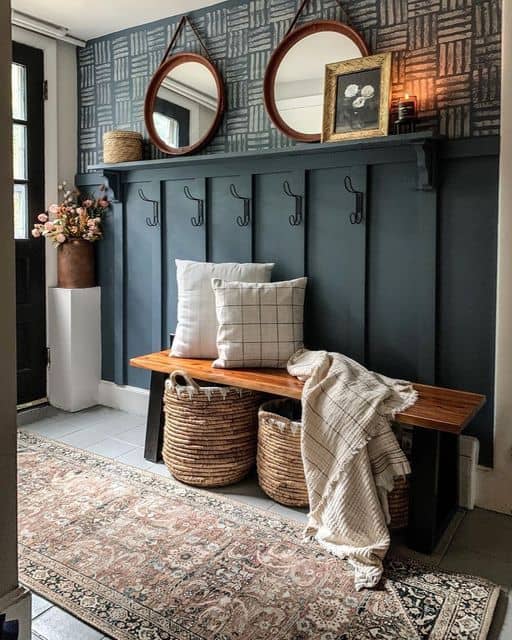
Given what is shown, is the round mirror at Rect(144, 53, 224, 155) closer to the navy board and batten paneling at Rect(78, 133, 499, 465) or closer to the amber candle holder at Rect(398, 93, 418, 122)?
the navy board and batten paneling at Rect(78, 133, 499, 465)

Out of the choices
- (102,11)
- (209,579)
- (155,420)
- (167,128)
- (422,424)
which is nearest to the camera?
(209,579)

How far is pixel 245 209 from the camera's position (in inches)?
124

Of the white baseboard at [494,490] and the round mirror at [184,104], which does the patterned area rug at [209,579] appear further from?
the round mirror at [184,104]

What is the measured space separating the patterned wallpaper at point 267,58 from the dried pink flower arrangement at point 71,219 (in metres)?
0.27

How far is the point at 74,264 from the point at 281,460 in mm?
1975

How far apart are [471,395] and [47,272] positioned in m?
2.64

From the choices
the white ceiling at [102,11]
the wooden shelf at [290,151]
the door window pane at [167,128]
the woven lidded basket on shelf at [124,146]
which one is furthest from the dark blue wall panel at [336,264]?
the white ceiling at [102,11]

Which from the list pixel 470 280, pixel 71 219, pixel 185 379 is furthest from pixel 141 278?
pixel 470 280

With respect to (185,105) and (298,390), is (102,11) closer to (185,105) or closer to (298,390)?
(185,105)

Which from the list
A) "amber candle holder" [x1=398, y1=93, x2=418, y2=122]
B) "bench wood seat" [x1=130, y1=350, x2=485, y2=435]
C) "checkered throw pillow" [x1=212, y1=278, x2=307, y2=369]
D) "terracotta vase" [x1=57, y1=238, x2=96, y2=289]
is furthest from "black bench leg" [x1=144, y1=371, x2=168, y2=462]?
"amber candle holder" [x1=398, y1=93, x2=418, y2=122]

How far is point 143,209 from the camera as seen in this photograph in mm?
3574

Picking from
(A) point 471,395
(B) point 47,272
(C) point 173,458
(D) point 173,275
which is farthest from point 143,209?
(A) point 471,395

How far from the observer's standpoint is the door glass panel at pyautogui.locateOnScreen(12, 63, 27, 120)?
350cm

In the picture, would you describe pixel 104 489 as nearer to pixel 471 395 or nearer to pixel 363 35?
pixel 471 395
